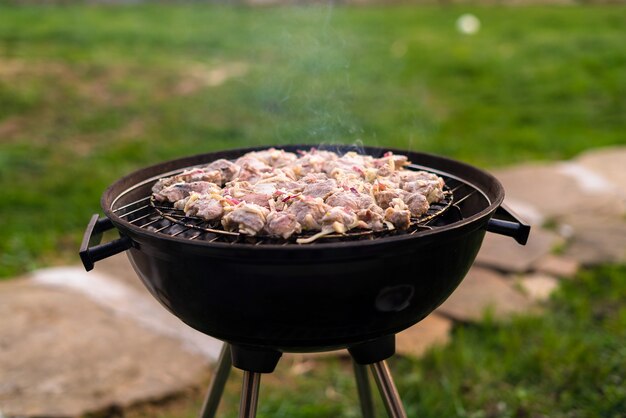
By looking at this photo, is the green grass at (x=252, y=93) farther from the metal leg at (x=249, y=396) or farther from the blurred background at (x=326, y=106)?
the metal leg at (x=249, y=396)

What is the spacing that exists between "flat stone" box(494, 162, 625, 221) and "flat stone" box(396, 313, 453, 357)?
5.38ft

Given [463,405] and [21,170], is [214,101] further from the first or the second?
[463,405]

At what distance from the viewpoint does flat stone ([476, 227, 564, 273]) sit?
13.3 feet

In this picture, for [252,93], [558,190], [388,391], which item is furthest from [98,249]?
[252,93]

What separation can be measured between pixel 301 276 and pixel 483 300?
2375mm

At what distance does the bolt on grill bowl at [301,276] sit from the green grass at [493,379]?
1.27 metres

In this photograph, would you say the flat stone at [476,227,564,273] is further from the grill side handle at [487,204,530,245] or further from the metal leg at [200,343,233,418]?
the metal leg at [200,343,233,418]

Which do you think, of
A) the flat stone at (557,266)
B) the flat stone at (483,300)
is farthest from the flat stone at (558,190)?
the flat stone at (483,300)

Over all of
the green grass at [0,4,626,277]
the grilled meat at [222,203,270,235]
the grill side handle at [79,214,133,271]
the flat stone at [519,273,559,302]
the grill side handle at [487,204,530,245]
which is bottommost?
the green grass at [0,4,626,277]

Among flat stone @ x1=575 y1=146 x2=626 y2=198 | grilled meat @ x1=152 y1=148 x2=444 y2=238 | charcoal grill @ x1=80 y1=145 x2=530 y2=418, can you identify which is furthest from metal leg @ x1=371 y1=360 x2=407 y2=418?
flat stone @ x1=575 y1=146 x2=626 y2=198

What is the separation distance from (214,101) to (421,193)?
5.46m

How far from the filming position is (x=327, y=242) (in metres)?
1.67

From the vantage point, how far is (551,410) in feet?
9.27

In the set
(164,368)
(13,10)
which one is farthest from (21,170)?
(13,10)
